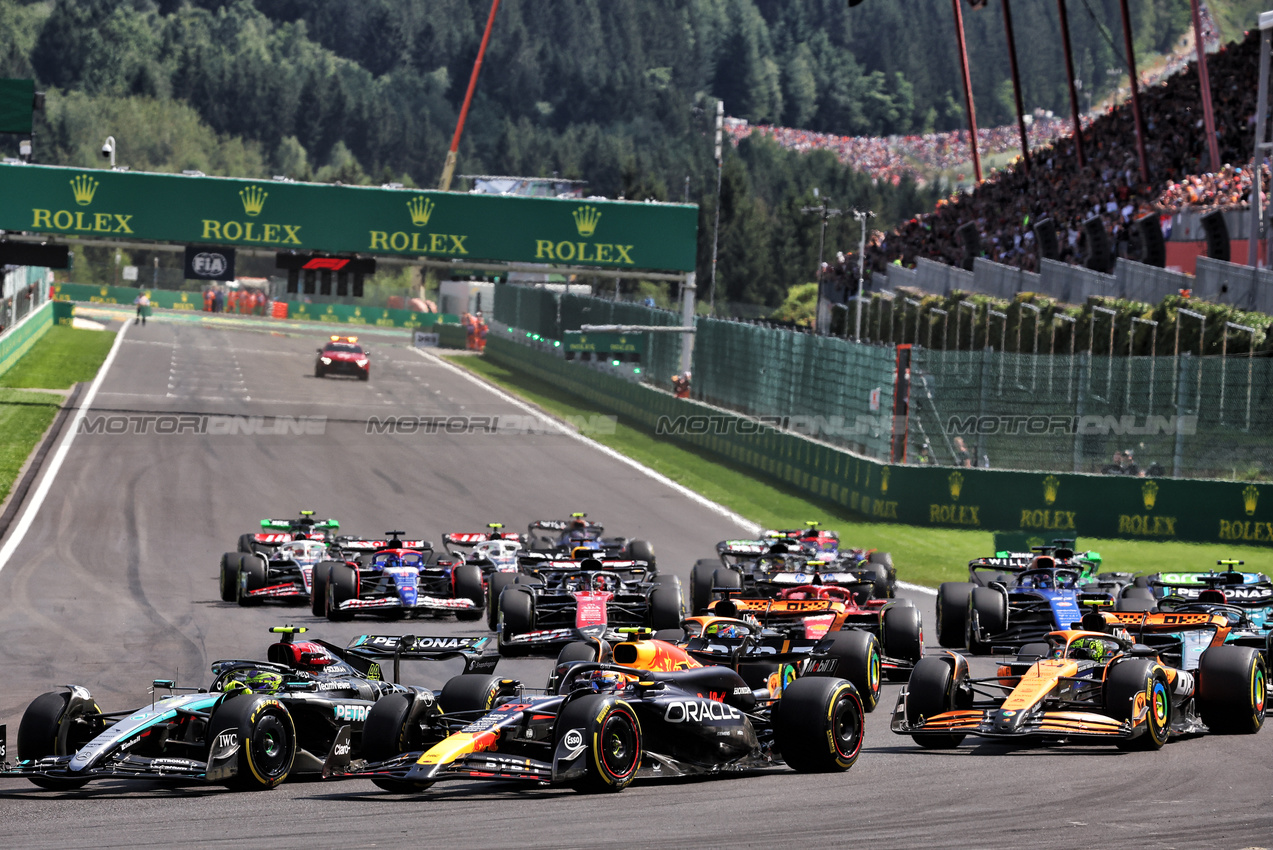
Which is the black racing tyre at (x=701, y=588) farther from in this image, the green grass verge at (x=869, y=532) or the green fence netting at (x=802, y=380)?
the green fence netting at (x=802, y=380)

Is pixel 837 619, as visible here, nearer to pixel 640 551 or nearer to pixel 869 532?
pixel 640 551

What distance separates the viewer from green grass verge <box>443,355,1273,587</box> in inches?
1216

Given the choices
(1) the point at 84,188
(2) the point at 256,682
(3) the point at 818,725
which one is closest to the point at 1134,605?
(3) the point at 818,725

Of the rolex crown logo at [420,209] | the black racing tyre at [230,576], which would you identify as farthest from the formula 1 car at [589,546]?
the rolex crown logo at [420,209]

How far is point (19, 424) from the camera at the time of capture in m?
45.1

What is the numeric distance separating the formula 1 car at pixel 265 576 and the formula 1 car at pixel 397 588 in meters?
1.00

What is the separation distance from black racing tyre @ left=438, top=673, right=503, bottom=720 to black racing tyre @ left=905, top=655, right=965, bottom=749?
3.31m

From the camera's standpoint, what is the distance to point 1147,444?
3350cm

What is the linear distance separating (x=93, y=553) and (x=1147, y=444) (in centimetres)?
1930

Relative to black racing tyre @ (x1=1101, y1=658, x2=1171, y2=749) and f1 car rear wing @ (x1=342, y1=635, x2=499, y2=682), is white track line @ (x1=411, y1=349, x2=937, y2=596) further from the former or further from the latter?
f1 car rear wing @ (x1=342, y1=635, x2=499, y2=682)

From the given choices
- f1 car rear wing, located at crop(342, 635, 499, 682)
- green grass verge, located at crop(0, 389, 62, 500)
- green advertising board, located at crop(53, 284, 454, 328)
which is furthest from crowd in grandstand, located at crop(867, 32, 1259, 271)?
green advertising board, located at crop(53, 284, 454, 328)

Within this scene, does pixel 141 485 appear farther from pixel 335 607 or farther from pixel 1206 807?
pixel 1206 807

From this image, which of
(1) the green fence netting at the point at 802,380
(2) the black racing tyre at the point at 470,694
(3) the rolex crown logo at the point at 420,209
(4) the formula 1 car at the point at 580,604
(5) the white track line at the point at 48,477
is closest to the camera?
(2) the black racing tyre at the point at 470,694

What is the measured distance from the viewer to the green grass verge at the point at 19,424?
3822cm
